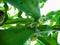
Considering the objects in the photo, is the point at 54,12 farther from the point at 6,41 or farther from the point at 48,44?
the point at 6,41

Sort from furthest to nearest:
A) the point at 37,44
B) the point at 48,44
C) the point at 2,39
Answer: the point at 37,44 < the point at 48,44 < the point at 2,39

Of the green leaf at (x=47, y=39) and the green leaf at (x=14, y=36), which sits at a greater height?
the green leaf at (x=14, y=36)

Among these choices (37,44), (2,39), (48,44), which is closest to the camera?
(2,39)

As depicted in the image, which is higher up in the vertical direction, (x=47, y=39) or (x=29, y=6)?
(x=29, y=6)

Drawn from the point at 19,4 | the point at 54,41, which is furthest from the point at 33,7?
the point at 54,41
